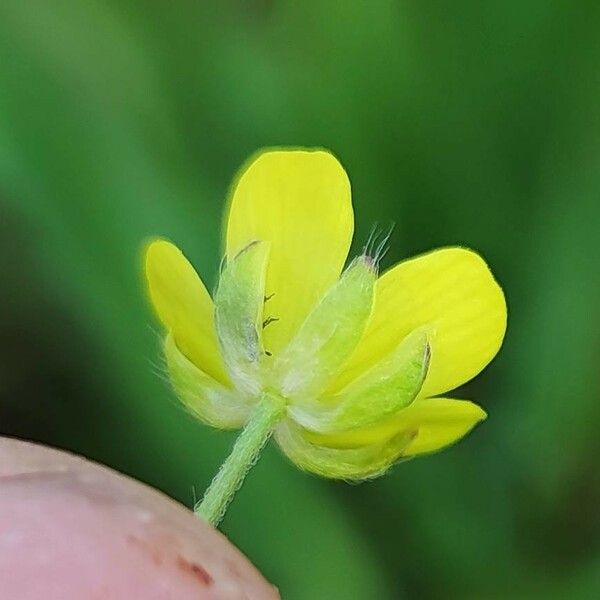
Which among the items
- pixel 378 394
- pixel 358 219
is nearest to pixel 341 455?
pixel 378 394

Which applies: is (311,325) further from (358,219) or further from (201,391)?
(358,219)

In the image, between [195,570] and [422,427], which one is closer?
[195,570]

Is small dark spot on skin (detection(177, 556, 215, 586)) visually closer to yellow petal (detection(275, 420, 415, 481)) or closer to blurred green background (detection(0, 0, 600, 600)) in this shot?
yellow petal (detection(275, 420, 415, 481))

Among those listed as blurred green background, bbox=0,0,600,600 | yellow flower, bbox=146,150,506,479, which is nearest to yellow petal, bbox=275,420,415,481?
yellow flower, bbox=146,150,506,479

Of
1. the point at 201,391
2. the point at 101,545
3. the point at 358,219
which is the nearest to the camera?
the point at 101,545

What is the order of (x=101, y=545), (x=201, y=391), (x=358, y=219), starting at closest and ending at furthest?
1. (x=101, y=545)
2. (x=201, y=391)
3. (x=358, y=219)

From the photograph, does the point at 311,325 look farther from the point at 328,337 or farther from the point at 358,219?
the point at 358,219

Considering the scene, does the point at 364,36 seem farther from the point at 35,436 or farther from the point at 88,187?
the point at 35,436
